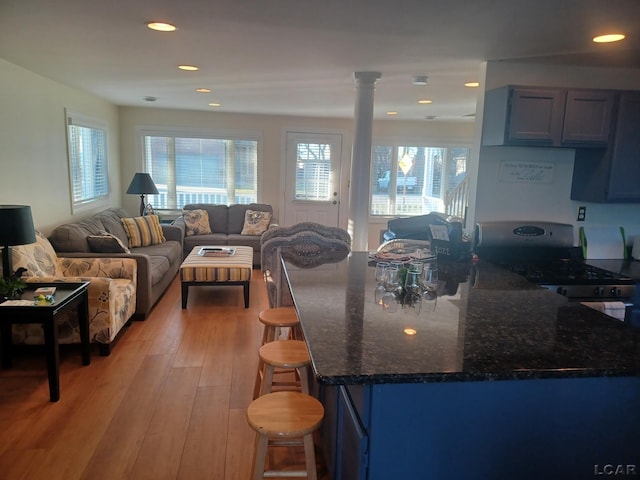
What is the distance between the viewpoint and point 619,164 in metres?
3.10

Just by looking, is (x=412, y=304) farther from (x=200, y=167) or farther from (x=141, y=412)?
(x=200, y=167)

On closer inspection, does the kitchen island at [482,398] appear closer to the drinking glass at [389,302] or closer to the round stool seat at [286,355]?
the drinking glass at [389,302]

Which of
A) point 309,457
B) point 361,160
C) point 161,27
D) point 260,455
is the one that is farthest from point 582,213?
point 161,27

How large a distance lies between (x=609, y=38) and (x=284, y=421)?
257cm

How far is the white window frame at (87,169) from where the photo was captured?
16.3 ft

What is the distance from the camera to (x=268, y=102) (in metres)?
5.65

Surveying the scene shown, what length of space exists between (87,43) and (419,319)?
8.97ft

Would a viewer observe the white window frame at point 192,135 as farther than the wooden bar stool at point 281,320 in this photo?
Yes

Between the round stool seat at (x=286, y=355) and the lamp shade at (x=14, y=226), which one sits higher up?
the lamp shade at (x=14, y=226)

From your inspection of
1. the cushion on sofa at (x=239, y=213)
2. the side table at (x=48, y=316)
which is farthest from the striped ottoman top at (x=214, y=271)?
the cushion on sofa at (x=239, y=213)

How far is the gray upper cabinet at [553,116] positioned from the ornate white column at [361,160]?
1160 mm

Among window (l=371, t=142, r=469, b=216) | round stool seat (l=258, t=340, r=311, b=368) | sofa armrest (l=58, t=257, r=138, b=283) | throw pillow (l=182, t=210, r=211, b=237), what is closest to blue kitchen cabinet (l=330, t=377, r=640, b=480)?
round stool seat (l=258, t=340, r=311, b=368)

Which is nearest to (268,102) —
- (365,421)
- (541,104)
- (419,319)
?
(541,104)

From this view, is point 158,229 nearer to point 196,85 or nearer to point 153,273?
point 153,273
